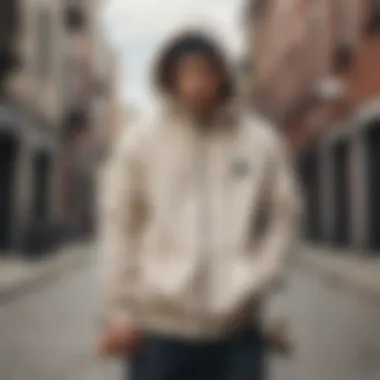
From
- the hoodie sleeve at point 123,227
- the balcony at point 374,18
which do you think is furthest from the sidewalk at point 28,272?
the hoodie sleeve at point 123,227

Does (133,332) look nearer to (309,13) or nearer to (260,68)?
(260,68)

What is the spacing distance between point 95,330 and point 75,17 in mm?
875

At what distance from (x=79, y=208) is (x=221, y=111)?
2.05 meters

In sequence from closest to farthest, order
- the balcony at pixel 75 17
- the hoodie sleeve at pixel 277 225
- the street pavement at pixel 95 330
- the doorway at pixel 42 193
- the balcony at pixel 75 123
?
the hoodie sleeve at pixel 277 225 → the street pavement at pixel 95 330 → the balcony at pixel 75 17 → the balcony at pixel 75 123 → the doorway at pixel 42 193

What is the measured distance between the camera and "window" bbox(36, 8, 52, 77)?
152 inches

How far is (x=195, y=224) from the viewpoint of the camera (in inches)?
31.8

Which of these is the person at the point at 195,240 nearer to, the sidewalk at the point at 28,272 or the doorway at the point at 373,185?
the sidewalk at the point at 28,272

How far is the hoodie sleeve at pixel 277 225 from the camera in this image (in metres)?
0.80

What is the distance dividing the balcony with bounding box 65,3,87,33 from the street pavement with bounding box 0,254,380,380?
68 centimetres

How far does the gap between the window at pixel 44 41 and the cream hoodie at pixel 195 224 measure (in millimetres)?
2979

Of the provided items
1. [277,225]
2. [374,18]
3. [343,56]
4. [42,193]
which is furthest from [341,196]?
[277,225]

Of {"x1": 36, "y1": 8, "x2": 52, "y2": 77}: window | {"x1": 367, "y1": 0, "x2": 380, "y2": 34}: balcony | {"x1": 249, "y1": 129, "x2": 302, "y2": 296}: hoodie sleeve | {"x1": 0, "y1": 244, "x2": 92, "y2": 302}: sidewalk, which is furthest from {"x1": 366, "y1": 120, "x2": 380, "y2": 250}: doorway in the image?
{"x1": 249, "y1": 129, "x2": 302, "y2": 296}: hoodie sleeve

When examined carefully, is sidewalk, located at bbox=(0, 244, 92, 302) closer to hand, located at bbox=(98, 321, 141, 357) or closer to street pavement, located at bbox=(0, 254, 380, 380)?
street pavement, located at bbox=(0, 254, 380, 380)

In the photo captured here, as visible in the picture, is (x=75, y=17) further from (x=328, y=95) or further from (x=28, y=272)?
(x=28, y=272)
